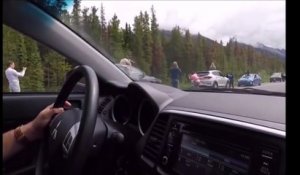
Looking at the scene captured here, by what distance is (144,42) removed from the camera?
2457 mm

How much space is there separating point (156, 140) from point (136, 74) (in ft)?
2.10

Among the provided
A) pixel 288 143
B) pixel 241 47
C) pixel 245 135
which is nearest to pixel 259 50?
pixel 241 47

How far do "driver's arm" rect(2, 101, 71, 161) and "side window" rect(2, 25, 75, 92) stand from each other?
1.55 feet

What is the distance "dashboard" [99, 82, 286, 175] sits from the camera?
54.7 inches

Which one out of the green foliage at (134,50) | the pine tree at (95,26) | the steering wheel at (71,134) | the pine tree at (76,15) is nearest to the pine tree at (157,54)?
the green foliage at (134,50)

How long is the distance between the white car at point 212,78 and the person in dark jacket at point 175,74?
14 cm

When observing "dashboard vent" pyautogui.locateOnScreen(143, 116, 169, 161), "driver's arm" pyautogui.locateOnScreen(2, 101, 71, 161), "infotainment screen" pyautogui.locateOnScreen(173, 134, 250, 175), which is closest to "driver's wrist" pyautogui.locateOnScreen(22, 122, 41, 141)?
"driver's arm" pyautogui.locateOnScreen(2, 101, 71, 161)

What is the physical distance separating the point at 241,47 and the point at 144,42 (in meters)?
0.66

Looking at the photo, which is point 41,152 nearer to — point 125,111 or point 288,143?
point 125,111

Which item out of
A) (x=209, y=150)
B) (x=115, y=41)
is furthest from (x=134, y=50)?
(x=209, y=150)

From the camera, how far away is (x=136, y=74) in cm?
258

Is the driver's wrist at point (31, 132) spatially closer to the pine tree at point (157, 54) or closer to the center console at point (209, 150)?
the center console at point (209, 150)

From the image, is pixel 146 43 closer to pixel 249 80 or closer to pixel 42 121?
pixel 249 80

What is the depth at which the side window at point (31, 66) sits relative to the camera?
238 centimetres
